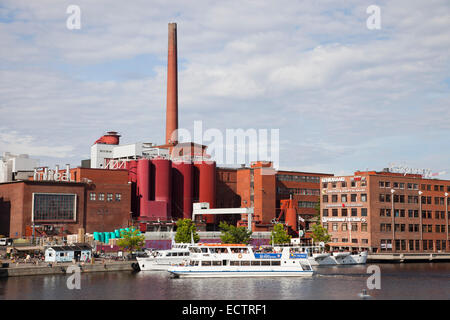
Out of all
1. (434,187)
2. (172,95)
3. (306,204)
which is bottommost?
(306,204)

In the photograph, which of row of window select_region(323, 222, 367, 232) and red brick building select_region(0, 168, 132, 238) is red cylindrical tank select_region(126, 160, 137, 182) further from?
row of window select_region(323, 222, 367, 232)

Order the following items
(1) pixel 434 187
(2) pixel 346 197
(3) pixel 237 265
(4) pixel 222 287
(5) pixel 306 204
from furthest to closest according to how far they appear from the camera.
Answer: (5) pixel 306 204, (1) pixel 434 187, (2) pixel 346 197, (3) pixel 237 265, (4) pixel 222 287

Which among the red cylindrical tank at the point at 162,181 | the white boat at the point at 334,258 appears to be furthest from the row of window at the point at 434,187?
the red cylindrical tank at the point at 162,181

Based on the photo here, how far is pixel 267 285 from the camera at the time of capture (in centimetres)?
8694

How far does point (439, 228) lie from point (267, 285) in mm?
88001

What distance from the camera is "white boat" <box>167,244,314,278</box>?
315ft

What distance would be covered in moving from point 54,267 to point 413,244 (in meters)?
95.4

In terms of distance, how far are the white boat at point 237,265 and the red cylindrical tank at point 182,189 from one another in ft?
215

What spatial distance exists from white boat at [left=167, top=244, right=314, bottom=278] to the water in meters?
1.97

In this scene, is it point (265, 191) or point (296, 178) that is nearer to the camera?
point (265, 191)

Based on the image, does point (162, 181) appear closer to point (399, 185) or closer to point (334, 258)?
point (334, 258)

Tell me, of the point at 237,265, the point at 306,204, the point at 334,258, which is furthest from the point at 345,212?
the point at 237,265

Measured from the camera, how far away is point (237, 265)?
319ft

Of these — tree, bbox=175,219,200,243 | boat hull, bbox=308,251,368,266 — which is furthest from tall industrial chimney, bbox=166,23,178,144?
boat hull, bbox=308,251,368,266
